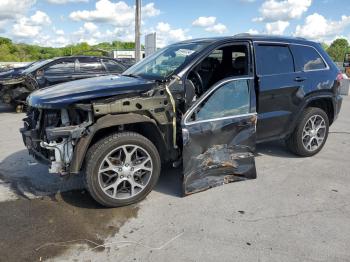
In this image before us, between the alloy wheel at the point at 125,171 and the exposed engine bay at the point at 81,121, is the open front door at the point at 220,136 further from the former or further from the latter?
the alloy wheel at the point at 125,171

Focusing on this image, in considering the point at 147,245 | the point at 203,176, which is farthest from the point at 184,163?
the point at 147,245

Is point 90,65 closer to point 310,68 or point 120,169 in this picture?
point 310,68

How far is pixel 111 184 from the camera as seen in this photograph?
3859 mm

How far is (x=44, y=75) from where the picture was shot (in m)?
9.89

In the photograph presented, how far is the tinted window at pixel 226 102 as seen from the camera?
4.17 meters

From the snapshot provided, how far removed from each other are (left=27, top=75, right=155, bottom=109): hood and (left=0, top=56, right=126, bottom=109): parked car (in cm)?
593

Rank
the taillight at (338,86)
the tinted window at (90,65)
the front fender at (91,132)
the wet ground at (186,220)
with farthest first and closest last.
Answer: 1. the tinted window at (90,65)
2. the taillight at (338,86)
3. the front fender at (91,132)
4. the wet ground at (186,220)

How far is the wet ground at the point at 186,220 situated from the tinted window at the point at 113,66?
5.86m

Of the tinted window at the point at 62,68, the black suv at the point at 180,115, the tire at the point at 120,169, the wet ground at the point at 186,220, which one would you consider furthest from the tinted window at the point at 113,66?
the tire at the point at 120,169

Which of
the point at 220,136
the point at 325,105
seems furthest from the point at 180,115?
the point at 325,105

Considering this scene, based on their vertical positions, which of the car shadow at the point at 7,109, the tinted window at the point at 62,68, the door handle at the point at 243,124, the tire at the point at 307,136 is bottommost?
the car shadow at the point at 7,109

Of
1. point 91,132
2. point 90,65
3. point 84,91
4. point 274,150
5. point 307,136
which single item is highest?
point 90,65

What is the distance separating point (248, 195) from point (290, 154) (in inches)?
74.0

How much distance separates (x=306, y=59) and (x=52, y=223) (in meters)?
4.14
